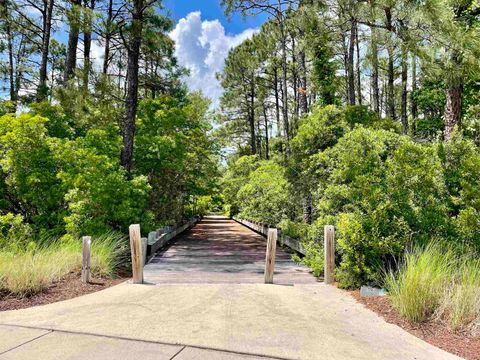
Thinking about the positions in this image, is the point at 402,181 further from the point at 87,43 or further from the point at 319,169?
the point at 87,43

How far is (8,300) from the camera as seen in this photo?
550 cm

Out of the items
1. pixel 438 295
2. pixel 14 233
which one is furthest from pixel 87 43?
pixel 438 295

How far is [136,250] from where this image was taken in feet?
22.3

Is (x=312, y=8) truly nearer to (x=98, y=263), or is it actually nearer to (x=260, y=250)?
A: (x=260, y=250)

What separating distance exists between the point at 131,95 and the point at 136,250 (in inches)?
262

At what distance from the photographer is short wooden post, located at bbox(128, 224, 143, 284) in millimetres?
6777

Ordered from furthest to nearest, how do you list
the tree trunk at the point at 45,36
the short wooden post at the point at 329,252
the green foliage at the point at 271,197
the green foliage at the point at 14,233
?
the tree trunk at the point at 45,36, the green foliage at the point at 271,197, the green foliage at the point at 14,233, the short wooden post at the point at 329,252

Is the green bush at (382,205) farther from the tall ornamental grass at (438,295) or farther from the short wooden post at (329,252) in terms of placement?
the tall ornamental grass at (438,295)

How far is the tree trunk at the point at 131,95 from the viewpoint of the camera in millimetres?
11500

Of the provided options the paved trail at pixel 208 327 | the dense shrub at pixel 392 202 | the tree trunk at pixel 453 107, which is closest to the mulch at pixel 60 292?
the paved trail at pixel 208 327

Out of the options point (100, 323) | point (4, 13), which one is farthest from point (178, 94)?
point (100, 323)

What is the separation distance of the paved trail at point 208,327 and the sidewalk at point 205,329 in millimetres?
11

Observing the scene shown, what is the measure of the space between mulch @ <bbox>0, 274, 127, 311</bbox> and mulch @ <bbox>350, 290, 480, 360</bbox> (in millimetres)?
4734

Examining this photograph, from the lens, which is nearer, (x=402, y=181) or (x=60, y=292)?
(x=60, y=292)
